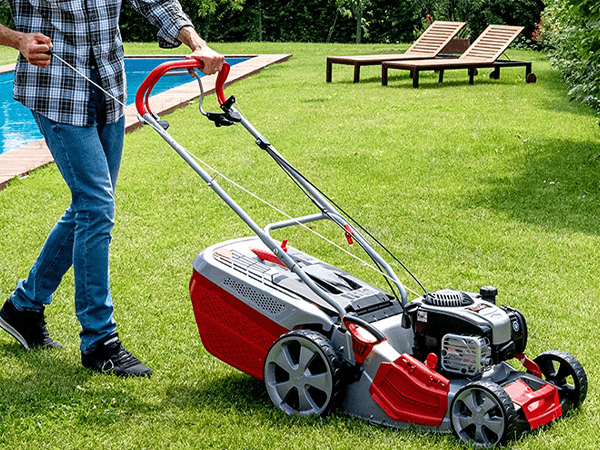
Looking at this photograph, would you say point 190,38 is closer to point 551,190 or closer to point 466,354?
point 466,354

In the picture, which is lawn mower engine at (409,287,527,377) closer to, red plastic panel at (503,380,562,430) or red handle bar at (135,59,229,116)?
red plastic panel at (503,380,562,430)

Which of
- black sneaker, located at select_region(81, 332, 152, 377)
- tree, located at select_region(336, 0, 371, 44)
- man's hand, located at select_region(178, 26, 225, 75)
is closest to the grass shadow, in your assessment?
man's hand, located at select_region(178, 26, 225, 75)

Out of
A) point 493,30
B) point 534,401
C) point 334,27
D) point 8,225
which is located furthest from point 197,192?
point 334,27

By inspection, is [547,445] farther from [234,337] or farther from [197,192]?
[197,192]

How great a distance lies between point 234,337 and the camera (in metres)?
3.12

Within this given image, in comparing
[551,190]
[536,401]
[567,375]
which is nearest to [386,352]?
[536,401]

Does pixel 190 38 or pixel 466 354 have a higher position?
pixel 190 38

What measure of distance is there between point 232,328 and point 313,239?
6.80 ft

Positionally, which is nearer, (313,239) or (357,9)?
(313,239)

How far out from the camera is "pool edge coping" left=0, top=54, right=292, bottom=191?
689 cm

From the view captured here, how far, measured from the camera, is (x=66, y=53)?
3107 mm

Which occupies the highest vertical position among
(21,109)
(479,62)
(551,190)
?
(551,190)

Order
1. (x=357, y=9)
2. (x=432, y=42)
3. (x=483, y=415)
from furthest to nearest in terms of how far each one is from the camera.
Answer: (x=357, y=9), (x=432, y=42), (x=483, y=415)

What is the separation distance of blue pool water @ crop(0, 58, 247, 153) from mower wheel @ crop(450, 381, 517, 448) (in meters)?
5.63
